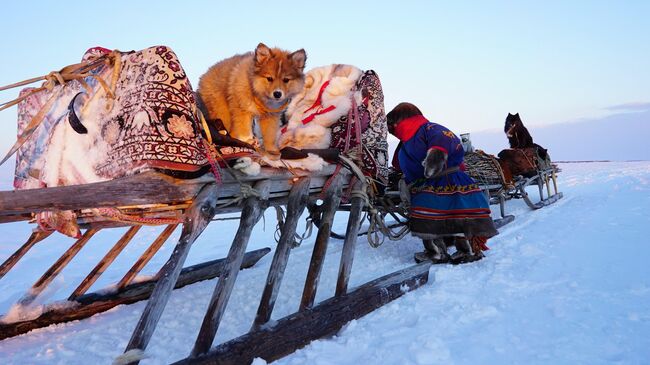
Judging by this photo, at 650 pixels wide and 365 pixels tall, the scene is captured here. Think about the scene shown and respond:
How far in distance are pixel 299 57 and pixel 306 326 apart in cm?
247

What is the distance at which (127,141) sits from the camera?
2.49 meters

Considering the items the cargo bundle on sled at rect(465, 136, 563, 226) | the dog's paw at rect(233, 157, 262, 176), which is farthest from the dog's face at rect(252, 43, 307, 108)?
the cargo bundle on sled at rect(465, 136, 563, 226)

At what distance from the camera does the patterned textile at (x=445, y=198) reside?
15.6ft

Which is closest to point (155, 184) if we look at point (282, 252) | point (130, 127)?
point (130, 127)

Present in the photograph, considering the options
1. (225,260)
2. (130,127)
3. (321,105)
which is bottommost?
(225,260)

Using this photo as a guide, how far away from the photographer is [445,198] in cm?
484

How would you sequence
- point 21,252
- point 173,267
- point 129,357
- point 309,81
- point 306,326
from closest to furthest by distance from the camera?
1. point 129,357
2. point 173,267
3. point 306,326
4. point 21,252
5. point 309,81

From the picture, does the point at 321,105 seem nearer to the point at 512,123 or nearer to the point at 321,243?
the point at 321,243

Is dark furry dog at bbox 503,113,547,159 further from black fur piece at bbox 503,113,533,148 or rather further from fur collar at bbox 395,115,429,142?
fur collar at bbox 395,115,429,142

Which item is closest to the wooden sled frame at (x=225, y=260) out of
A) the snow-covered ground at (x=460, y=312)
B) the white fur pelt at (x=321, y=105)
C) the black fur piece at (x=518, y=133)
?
the snow-covered ground at (x=460, y=312)

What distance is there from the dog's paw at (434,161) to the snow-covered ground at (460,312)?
1.09 metres

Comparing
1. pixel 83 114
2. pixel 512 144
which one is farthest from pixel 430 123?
pixel 512 144

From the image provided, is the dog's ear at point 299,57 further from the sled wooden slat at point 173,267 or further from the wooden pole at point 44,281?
the wooden pole at point 44,281

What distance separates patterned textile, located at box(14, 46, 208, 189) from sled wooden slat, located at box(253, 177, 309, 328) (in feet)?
2.87
